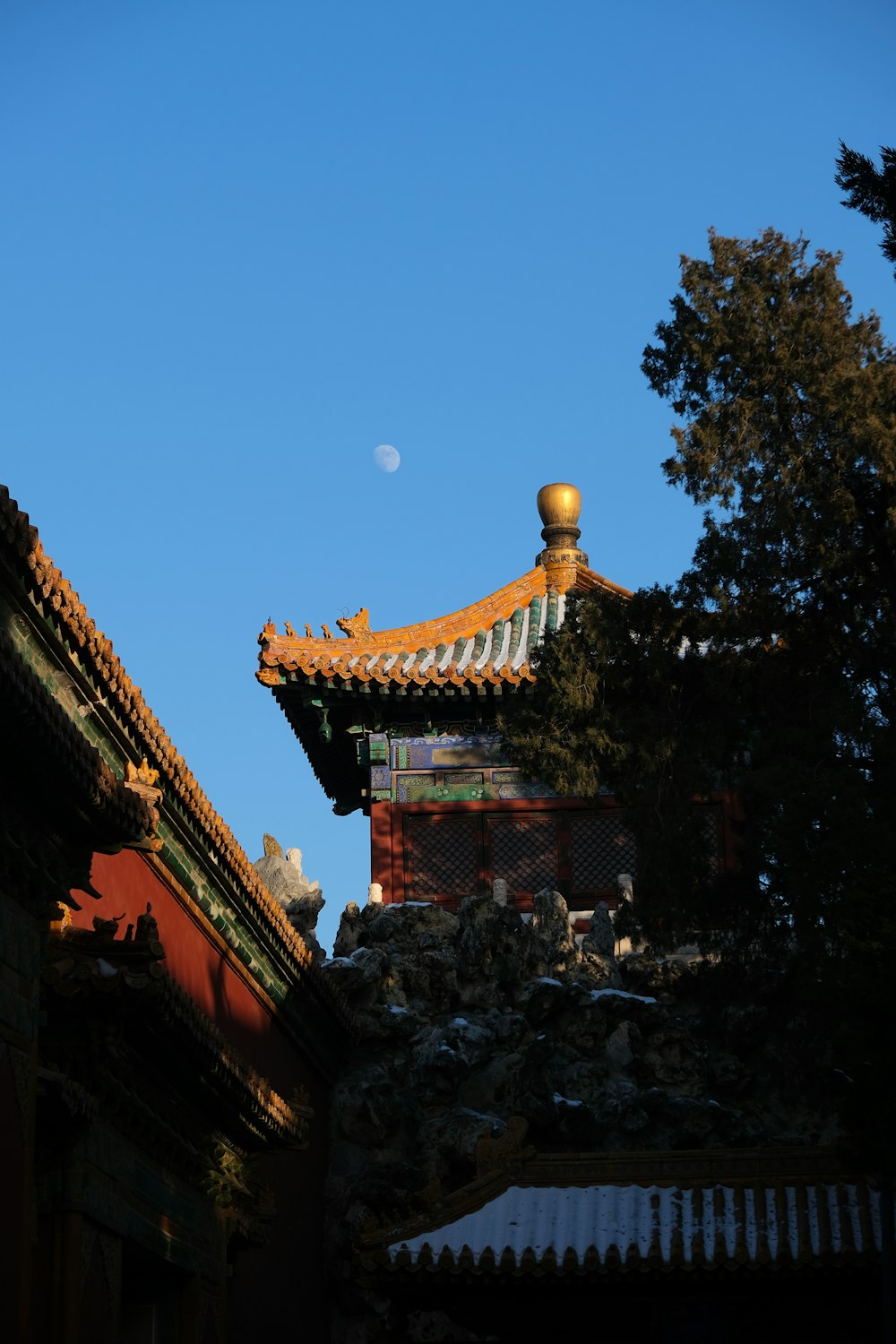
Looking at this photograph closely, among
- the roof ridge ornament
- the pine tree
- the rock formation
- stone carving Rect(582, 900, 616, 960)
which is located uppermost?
the roof ridge ornament

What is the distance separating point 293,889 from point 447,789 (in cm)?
211

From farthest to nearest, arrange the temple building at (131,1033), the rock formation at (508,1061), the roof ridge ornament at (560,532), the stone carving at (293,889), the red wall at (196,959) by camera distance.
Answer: the roof ridge ornament at (560,532), the stone carving at (293,889), the rock formation at (508,1061), the red wall at (196,959), the temple building at (131,1033)

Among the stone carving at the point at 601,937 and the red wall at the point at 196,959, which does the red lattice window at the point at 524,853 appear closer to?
the stone carving at the point at 601,937

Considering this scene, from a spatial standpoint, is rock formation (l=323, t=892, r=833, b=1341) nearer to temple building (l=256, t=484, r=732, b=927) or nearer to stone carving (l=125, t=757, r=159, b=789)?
temple building (l=256, t=484, r=732, b=927)

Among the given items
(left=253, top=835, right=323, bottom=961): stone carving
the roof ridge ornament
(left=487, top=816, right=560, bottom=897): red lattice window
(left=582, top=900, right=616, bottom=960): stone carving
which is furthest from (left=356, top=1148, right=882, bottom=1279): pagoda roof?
the roof ridge ornament

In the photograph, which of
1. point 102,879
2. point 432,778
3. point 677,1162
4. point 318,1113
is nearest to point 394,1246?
point 677,1162

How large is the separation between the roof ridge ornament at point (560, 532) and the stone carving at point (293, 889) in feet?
17.9

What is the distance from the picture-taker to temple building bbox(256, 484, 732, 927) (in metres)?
22.2

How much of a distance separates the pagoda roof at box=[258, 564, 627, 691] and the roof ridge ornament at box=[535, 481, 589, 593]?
0.09m

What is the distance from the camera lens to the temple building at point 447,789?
72.8 ft

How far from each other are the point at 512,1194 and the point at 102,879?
4703mm

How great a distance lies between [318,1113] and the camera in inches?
791

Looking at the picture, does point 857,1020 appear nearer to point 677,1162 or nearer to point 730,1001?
point 730,1001

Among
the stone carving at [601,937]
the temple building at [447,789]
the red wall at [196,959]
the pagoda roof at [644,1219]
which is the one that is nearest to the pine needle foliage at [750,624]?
the pagoda roof at [644,1219]
